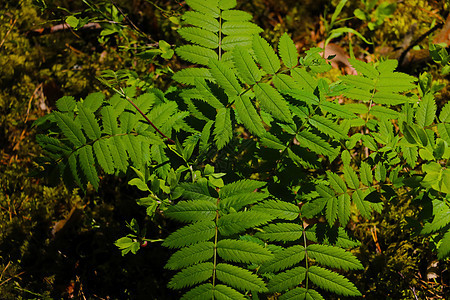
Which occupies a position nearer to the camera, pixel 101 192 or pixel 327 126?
pixel 327 126

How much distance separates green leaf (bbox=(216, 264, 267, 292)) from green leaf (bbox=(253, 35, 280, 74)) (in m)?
0.92

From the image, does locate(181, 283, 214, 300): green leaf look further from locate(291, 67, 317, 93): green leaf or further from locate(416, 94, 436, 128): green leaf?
locate(416, 94, 436, 128): green leaf

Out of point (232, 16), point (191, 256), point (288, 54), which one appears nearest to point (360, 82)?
point (288, 54)

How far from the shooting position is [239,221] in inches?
60.2

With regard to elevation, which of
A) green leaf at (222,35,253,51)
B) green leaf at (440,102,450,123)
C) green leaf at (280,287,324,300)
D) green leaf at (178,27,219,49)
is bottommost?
green leaf at (280,287,324,300)

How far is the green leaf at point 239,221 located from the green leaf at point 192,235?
0.05 meters

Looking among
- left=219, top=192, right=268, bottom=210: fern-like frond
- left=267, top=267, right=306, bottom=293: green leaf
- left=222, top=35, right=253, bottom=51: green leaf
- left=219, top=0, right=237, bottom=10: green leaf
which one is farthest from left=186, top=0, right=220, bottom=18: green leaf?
left=267, top=267, right=306, bottom=293: green leaf

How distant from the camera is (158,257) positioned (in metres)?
2.51

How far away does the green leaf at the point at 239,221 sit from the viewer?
1.51 meters

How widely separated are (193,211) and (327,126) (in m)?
0.77

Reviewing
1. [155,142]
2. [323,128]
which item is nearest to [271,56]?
[323,128]

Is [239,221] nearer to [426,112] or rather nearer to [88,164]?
[88,164]

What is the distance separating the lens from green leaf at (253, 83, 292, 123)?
1572 millimetres

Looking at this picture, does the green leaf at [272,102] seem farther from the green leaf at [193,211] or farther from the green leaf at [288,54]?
the green leaf at [193,211]
